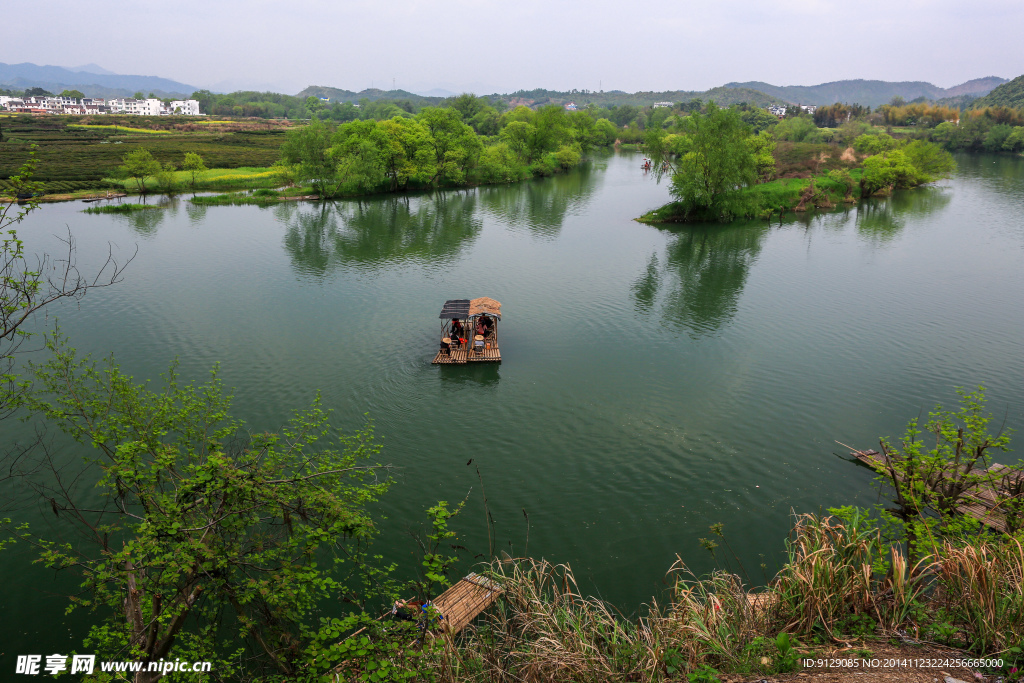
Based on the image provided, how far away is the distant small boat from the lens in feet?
97.6

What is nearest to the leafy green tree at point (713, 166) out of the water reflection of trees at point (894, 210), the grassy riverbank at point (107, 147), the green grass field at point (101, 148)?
the water reflection of trees at point (894, 210)

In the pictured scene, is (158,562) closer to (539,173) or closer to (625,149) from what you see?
(539,173)

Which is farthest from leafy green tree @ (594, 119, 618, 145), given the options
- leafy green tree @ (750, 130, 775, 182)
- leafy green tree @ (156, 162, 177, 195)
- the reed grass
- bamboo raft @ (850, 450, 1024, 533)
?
the reed grass

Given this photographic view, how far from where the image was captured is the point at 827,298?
4022cm

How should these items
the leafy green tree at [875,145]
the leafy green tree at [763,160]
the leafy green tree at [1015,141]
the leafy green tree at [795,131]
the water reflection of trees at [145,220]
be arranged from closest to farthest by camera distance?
the water reflection of trees at [145,220] < the leafy green tree at [763,160] < the leafy green tree at [875,145] < the leafy green tree at [1015,141] < the leafy green tree at [795,131]

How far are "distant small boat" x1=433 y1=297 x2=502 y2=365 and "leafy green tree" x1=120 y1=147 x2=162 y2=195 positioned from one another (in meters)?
71.2

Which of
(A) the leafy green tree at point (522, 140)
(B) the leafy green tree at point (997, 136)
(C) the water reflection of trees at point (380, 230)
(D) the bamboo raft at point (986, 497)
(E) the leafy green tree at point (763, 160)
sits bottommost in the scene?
(D) the bamboo raft at point (986, 497)

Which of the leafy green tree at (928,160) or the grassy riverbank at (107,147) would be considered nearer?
the grassy riverbank at (107,147)

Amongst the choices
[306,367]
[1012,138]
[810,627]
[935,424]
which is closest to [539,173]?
[306,367]

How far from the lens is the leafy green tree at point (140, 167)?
8031cm

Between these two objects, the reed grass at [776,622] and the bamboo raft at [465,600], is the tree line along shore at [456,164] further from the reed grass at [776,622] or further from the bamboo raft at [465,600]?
the reed grass at [776,622]

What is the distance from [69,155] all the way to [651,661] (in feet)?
436

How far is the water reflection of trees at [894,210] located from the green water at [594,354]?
1.03m

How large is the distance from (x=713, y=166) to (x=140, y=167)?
255 feet
